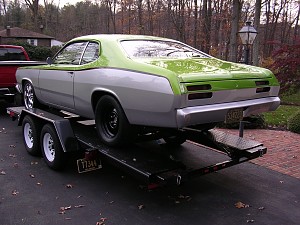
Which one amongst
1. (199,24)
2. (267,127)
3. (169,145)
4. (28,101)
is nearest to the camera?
(169,145)

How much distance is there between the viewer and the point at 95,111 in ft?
15.1

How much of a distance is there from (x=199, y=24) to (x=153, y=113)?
24310 mm

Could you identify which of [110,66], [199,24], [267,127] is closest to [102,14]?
[199,24]

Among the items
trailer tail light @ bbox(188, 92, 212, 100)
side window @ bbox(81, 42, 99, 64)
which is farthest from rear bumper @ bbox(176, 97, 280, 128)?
side window @ bbox(81, 42, 99, 64)

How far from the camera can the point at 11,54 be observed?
10656 mm

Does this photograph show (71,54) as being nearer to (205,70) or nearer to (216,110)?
(205,70)

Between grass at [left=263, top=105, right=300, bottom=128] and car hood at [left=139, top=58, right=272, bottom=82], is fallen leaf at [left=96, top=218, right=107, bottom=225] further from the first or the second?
grass at [left=263, top=105, right=300, bottom=128]

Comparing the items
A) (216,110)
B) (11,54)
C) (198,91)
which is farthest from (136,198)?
(11,54)

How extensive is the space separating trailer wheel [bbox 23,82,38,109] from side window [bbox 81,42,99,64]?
2.10 metres

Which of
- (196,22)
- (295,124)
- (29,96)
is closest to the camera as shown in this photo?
(29,96)

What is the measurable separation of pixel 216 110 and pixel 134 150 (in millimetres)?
1321

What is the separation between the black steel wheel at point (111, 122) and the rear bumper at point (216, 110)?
37.6 inches

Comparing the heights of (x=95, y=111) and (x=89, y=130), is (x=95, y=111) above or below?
above

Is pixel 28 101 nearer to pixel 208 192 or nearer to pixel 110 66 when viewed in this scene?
pixel 110 66
